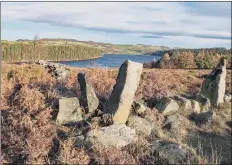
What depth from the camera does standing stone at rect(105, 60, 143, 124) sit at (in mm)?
12438

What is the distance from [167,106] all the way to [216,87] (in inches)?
156

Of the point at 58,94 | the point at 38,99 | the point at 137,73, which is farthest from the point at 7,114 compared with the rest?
the point at 137,73

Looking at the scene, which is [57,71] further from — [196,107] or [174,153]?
[174,153]

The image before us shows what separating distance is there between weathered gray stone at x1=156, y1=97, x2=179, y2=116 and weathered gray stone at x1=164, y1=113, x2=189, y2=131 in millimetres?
301

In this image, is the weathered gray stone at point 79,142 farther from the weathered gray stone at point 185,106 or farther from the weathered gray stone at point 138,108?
the weathered gray stone at point 185,106

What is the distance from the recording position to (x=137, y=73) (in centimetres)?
1260

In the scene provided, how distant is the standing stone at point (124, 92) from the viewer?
12438mm

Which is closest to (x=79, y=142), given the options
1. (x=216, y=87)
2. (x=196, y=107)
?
(x=196, y=107)

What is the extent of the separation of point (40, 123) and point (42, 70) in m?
5.44

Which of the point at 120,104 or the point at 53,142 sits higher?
the point at 120,104

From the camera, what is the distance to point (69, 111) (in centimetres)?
1281

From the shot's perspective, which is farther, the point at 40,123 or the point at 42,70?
the point at 42,70

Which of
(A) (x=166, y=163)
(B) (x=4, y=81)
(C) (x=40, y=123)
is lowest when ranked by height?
(A) (x=166, y=163)

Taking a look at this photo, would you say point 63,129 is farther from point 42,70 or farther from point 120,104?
point 42,70
